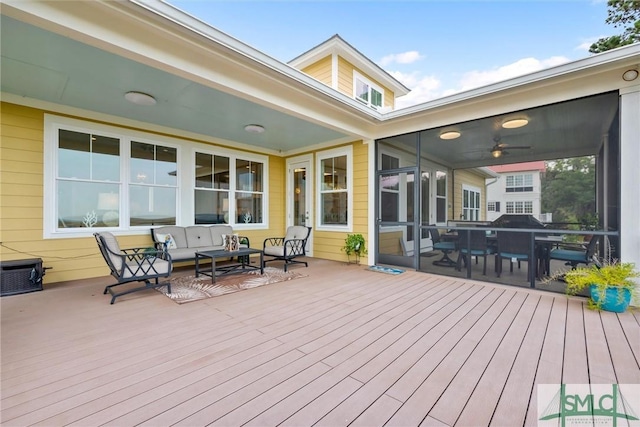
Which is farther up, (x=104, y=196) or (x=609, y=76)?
(x=609, y=76)

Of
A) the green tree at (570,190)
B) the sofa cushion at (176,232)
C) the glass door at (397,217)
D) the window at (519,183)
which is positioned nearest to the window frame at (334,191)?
the glass door at (397,217)

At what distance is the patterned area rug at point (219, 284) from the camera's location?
3.73 m

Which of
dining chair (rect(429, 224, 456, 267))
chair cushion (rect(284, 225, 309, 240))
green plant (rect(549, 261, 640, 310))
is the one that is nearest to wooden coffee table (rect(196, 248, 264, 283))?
chair cushion (rect(284, 225, 309, 240))

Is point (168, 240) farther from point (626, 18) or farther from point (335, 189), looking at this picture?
point (626, 18)

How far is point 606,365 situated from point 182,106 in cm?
575

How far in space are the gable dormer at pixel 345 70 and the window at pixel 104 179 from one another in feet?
14.0

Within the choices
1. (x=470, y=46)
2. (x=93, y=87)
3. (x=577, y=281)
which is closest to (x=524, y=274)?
A: (x=577, y=281)

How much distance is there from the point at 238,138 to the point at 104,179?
2.68 meters

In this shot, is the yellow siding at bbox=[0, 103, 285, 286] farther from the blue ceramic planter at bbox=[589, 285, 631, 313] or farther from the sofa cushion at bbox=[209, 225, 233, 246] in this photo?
the blue ceramic planter at bbox=[589, 285, 631, 313]

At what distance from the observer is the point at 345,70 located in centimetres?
745

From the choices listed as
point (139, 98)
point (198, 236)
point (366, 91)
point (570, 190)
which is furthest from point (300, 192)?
point (570, 190)

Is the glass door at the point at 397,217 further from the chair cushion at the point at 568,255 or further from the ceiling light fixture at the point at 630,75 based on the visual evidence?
the ceiling light fixture at the point at 630,75

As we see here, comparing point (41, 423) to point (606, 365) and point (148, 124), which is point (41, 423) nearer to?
point (606, 365)

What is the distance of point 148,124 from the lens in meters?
5.27
